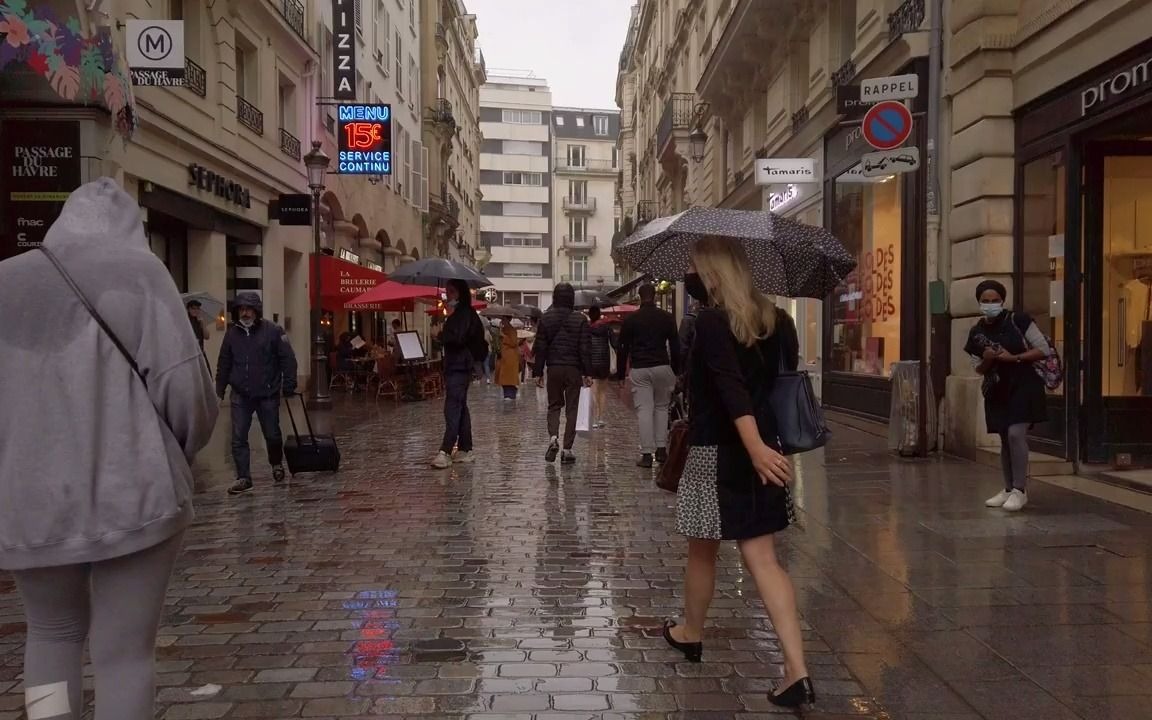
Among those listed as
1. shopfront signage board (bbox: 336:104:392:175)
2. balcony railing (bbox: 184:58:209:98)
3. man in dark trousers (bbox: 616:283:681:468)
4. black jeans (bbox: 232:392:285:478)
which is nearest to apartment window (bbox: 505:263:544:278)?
shopfront signage board (bbox: 336:104:392:175)

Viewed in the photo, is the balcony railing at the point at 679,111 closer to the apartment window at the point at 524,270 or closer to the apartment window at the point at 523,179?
the apartment window at the point at 524,270

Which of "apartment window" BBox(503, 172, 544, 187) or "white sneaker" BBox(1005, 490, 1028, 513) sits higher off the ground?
"apartment window" BBox(503, 172, 544, 187)

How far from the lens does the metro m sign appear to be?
23828mm

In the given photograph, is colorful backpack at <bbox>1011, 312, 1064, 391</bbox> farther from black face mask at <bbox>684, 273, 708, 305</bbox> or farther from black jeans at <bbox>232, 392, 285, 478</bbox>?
black jeans at <bbox>232, 392, 285, 478</bbox>

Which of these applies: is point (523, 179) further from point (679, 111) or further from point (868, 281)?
point (868, 281)

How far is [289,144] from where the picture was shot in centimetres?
2181

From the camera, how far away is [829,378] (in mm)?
15539

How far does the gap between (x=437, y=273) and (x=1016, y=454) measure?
26.5ft

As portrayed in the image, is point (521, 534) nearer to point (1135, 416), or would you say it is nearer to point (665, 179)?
point (1135, 416)

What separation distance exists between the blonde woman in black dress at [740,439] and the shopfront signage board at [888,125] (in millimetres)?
6715

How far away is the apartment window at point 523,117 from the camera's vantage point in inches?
3236

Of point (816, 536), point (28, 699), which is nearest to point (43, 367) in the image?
point (28, 699)

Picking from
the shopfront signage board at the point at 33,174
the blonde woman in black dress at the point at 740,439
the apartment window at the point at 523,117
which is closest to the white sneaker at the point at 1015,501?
the blonde woman in black dress at the point at 740,439

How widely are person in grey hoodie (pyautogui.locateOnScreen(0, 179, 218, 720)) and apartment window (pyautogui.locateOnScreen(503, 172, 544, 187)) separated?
263 ft
